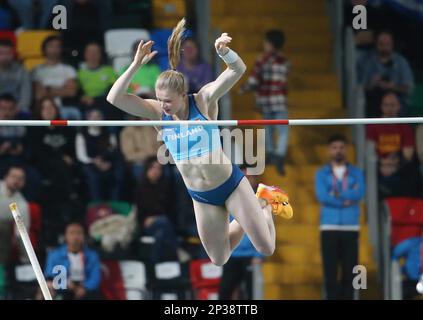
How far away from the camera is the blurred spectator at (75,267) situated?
54.4ft

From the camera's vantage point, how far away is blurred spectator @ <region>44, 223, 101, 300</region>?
16.6 metres

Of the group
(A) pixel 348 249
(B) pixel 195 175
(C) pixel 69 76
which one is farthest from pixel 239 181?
(C) pixel 69 76

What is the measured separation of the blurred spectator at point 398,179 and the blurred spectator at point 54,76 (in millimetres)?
3517

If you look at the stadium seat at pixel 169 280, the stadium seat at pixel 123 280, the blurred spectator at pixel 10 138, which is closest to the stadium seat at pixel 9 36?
the blurred spectator at pixel 10 138

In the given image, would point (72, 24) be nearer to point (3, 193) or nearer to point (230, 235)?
point (3, 193)

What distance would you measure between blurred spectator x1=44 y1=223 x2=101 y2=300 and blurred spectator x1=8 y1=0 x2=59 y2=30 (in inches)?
105

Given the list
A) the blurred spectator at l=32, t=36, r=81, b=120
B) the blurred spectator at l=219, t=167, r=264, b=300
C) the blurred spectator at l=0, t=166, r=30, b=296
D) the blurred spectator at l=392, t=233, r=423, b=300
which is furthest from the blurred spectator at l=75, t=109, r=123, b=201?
the blurred spectator at l=392, t=233, r=423, b=300

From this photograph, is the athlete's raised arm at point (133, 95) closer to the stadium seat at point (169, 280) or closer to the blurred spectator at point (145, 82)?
the stadium seat at point (169, 280)

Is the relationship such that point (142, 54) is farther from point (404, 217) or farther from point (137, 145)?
point (404, 217)

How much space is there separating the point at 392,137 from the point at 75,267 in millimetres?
3779

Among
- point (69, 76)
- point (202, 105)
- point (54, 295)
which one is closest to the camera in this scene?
point (202, 105)

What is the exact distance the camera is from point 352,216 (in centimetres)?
1683

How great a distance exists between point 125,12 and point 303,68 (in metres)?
2.23

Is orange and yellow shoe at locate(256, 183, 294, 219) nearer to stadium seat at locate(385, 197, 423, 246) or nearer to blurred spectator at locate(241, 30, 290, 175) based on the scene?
stadium seat at locate(385, 197, 423, 246)
